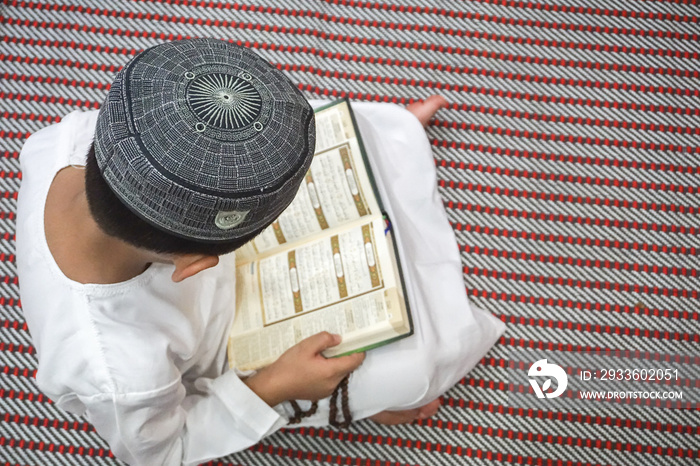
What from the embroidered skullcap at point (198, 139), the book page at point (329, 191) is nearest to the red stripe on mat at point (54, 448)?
the book page at point (329, 191)

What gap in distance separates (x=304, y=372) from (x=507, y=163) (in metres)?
0.60

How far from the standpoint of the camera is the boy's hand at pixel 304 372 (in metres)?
0.77

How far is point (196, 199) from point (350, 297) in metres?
0.40

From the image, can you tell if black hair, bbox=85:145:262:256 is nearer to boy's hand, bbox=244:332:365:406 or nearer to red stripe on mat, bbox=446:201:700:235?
boy's hand, bbox=244:332:365:406

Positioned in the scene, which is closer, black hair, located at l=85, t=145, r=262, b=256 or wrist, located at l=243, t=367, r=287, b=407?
black hair, located at l=85, t=145, r=262, b=256

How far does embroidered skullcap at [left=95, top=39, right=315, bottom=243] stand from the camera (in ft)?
1.46

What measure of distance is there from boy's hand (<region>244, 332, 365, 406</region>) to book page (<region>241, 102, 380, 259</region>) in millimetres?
169

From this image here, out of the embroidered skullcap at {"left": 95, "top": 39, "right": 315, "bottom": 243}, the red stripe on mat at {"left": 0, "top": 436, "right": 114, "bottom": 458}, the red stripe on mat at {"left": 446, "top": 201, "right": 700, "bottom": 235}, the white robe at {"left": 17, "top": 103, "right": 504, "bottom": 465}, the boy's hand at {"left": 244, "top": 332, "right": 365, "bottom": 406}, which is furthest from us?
the red stripe on mat at {"left": 446, "top": 201, "right": 700, "bottom": 235}

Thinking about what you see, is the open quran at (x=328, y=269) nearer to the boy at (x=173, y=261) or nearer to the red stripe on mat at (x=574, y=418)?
the boy at (x=173, y=261)

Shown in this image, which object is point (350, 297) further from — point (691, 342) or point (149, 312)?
point (691, 342)

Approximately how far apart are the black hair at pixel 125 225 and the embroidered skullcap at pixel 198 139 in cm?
1

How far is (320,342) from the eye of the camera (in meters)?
0.78

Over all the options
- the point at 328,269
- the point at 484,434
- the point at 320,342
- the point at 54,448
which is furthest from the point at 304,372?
the point at 54,448

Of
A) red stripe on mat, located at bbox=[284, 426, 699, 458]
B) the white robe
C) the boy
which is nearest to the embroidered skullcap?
the boy
